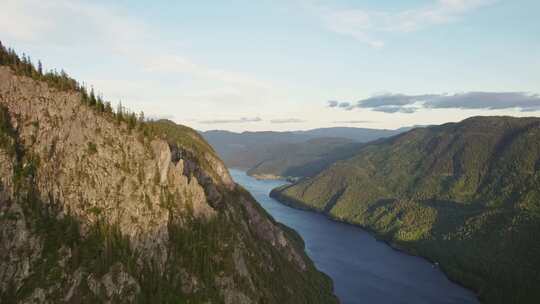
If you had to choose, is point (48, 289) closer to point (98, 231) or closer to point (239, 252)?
point (98, 231)

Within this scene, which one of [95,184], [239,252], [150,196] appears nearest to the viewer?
[95,184]

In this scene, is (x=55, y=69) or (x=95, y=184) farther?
(x=55, y=69)

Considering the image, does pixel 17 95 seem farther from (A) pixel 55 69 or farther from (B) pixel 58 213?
(B) pixel 58 213

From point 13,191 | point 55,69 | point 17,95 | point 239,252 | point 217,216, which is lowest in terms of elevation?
point 239,252

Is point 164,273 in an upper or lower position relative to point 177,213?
lower

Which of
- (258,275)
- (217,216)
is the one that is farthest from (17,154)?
(258,275)

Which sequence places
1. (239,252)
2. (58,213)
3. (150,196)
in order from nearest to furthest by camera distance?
1. (58,213)
2. (150,196)
3. (239,252)

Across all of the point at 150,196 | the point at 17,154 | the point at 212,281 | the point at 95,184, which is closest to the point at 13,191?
the point at 17,154
